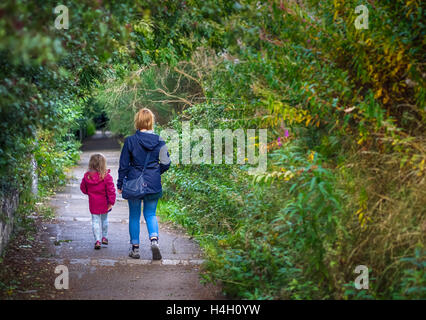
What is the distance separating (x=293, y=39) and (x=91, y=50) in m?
1.93

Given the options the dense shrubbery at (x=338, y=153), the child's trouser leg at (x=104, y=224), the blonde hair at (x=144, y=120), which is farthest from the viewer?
the child's trouser leg at (x=104, y=224)

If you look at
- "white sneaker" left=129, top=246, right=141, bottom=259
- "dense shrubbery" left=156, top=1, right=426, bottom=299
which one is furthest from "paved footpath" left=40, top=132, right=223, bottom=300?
"dense shrubbery" left=156, top=1, right=426, bottom=299

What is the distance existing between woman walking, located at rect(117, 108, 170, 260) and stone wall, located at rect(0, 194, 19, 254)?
141 centimetres

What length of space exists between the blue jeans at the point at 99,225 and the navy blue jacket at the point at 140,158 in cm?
92

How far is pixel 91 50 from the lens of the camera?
175 inches

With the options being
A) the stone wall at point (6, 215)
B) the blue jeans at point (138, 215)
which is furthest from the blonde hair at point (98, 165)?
the stone wall at point (6, 215)

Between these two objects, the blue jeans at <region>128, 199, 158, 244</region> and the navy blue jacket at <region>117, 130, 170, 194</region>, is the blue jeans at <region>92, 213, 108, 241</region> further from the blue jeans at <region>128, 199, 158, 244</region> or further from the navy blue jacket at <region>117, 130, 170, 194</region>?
the navy blue jacket at <region>117, 130, 170, 194</region>

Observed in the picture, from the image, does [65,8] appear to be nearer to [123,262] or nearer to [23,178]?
[123,262]

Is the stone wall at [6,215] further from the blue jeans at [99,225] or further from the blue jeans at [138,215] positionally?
the blue jeans at [138,215]

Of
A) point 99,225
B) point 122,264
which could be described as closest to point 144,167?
point 122,264

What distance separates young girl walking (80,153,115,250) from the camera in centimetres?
733

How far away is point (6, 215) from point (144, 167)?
1.84 m

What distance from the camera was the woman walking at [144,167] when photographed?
6.61 meters
